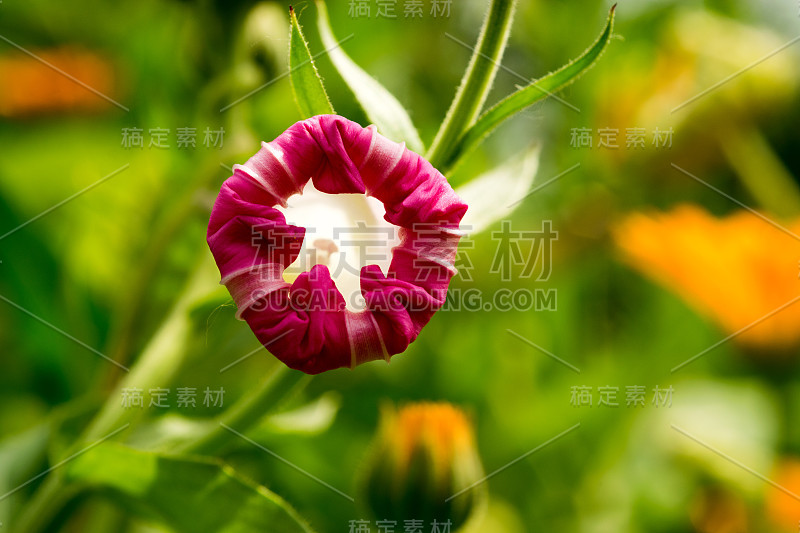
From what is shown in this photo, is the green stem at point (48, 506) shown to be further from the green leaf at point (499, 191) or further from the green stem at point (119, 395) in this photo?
the green leaf at point (499, 191)

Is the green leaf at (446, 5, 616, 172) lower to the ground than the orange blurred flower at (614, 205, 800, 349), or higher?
higher

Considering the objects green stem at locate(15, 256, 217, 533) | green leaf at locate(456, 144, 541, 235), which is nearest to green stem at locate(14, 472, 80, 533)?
green stem at locate(15, 256, 217, 533)

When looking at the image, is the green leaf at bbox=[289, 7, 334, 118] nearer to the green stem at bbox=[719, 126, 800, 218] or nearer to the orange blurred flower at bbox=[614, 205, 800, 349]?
the orange blurred flower at bbox=[614, 205, 800, 349]

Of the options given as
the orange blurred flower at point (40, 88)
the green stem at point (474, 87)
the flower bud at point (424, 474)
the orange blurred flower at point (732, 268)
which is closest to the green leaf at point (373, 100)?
the green stem at point (474, 87)

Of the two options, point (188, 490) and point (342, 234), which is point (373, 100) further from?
point (188, 490)

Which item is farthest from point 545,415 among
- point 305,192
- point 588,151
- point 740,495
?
point 305,192
